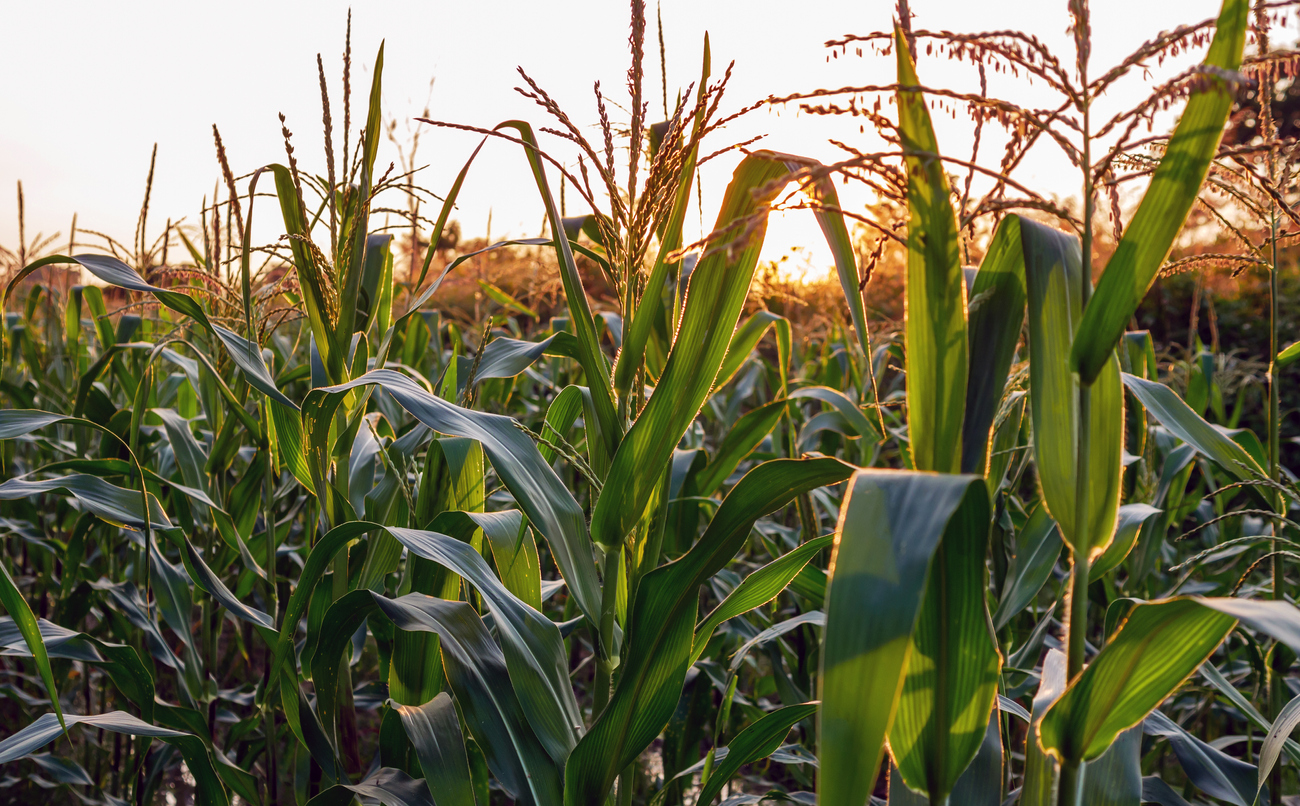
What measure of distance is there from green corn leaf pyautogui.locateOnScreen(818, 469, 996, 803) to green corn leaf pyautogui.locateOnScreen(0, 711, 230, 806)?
1066 millimetres

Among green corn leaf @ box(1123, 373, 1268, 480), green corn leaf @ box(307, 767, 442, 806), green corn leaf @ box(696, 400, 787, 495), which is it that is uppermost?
green corn leaf @ box(1123, 373, 1268, 480)

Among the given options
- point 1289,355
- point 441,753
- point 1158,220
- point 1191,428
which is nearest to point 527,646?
point 441,753

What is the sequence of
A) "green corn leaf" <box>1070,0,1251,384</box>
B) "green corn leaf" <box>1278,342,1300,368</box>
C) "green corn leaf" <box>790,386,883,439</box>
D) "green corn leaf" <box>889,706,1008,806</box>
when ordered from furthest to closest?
"green corn leaf" <box>790,386,883,439</box>
"green corn leaf" <box>1278,342,1300,368</box>
"green corn leaf" <box>889,706,1008,806</box>
"green corn leaf" <box>1070,0,1251,384</box>

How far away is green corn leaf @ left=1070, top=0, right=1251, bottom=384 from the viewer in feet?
1.96

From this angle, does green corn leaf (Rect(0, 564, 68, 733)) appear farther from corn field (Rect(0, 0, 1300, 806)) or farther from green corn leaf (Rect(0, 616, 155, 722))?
green corn leaf (Rect(0, 616, 155, 722))

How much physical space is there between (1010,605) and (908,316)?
87cm

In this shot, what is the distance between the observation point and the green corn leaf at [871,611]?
491 millimetres

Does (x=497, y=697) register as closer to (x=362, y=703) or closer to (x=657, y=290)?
(x=657, y=290)

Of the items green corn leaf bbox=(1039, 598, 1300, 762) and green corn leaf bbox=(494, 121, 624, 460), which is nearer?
green corn leaf bbox=(1039, 598, 1300, 762)

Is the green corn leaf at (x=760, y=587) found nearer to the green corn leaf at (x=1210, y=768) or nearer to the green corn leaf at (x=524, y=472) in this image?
the green corn leaf at (x=524, y=472)

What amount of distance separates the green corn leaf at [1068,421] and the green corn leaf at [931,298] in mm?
74

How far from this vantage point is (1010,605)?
1.33 metres

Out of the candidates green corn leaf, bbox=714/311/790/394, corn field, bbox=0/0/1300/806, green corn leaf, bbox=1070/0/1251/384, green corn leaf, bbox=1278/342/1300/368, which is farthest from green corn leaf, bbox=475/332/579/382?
green corn leaf, bbox=1278/342/1300/368

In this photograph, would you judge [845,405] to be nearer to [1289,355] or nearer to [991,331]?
[1289,355]
